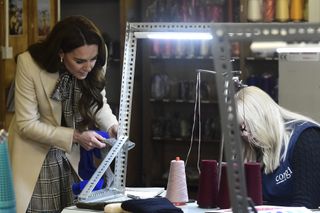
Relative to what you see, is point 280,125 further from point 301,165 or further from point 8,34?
point 8,34

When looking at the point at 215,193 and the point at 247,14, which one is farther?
the point at 247,14

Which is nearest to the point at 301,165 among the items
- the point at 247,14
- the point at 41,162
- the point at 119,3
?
the point at 41,162

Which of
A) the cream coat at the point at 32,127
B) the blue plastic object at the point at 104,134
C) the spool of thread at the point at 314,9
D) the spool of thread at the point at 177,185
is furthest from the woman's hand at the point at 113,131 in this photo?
the spool of thread at the point at 314,9

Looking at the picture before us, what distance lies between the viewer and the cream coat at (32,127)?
2609mm

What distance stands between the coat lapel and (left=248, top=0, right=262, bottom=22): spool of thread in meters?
2.79

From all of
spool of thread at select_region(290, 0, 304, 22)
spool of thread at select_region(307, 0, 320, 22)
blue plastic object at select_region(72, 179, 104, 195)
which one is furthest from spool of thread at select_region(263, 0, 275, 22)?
blue plastic object at select_region(72, 179, 104, 195)

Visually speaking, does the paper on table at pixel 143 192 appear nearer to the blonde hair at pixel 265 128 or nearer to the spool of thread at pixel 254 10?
the blonde hair at pixel 265 128

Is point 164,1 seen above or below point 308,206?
above

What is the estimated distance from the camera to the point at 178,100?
5484 mm

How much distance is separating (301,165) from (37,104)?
3.94ft

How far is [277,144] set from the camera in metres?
2.44

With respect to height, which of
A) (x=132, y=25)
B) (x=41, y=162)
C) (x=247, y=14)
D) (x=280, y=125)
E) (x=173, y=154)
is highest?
(x=247, y=14)

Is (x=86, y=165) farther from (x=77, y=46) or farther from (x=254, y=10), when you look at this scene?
(x=254, y=10)

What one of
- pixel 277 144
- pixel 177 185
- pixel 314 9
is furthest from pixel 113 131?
pixel 314 9
